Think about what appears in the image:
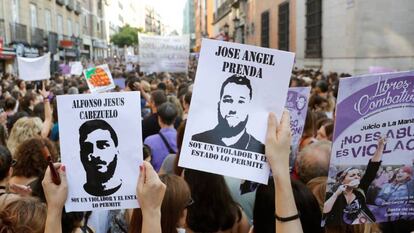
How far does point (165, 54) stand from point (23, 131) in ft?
32.0

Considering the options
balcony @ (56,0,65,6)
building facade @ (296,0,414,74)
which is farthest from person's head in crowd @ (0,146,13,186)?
balcony @ (56,0,65,6)

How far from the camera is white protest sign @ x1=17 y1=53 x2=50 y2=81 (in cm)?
1213

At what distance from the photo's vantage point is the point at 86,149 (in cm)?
255

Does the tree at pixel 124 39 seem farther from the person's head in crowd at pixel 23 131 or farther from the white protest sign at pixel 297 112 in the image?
the white protest sign at pixel 297 112

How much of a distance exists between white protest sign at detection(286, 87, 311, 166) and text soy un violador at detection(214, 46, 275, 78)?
71.2 inches

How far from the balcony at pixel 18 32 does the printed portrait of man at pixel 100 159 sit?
28993 millimetres

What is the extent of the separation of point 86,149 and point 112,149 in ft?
0.44

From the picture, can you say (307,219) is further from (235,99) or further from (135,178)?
(135,178)

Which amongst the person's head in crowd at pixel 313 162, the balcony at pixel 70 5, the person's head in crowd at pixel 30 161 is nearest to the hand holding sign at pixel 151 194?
the person's head in crowd at pixel 313 162

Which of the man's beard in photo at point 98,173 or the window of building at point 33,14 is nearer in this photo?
the man's beard in photo at point 98,173

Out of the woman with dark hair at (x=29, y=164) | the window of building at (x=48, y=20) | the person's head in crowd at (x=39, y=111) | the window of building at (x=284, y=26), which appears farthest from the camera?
the window of building at (x=48, y=20)

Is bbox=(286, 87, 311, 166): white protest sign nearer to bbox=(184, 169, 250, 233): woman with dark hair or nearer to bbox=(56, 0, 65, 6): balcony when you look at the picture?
bbox=(184, 169, 250, 233): woman with dark hair

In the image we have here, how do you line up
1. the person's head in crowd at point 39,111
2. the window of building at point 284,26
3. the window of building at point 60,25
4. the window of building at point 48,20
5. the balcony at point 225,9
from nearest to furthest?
the person's head in crowd at point 39,111
the window of building at point 284,26
the window of building at point 48,20
the window of building at point 60,25
the balcony at point 225,9

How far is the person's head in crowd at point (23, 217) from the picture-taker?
8.34 ft
